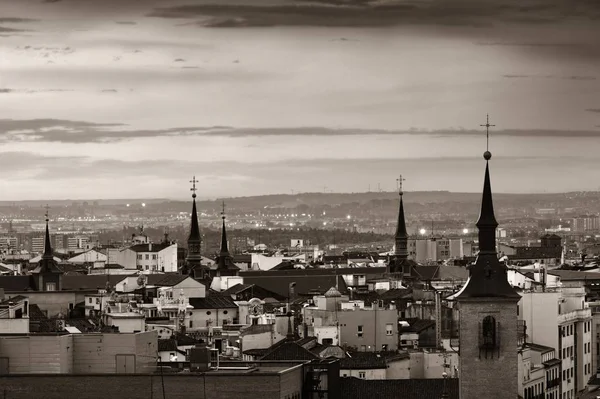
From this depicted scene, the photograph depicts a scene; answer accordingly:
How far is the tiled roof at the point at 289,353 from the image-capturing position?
252 feet

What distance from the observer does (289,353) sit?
7912 cm

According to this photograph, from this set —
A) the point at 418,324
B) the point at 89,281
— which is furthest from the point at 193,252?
the point at 418,324

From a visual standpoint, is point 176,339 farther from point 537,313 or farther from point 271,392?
point 271,392

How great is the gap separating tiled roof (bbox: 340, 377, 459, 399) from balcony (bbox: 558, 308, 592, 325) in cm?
2495

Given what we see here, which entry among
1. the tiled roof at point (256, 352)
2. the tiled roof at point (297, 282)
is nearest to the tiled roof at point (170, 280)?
the tiled roof at point (297, 282)

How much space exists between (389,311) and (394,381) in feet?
89.7

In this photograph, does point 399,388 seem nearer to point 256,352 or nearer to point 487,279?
point 487,279

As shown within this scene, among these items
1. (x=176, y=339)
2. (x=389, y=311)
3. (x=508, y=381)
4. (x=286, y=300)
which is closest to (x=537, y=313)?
(x=389, y=311)

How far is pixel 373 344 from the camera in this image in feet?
345

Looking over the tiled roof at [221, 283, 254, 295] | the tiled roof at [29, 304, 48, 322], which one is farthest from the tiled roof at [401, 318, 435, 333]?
the tiled roof at [221, 283, 254, 295]

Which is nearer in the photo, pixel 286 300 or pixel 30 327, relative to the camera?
pixel 30 327

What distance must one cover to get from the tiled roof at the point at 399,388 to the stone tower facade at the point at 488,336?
270cm

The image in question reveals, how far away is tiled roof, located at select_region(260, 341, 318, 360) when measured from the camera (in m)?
76.7

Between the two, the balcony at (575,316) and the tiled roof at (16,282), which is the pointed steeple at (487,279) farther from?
the tiled roof at (16,282)
